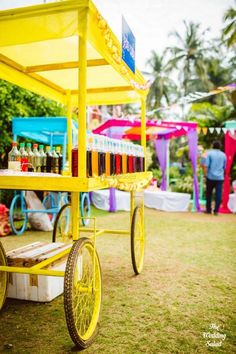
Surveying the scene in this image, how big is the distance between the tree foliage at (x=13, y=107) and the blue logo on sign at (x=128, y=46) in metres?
4.71

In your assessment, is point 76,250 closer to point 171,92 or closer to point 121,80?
point 121,80

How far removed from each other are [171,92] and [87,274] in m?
30.0

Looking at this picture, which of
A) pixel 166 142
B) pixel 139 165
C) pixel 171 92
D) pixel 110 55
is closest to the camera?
pixel 110 55

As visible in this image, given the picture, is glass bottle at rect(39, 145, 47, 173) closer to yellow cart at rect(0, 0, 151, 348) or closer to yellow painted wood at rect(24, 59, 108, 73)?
yellow cart at rect(0, 0, 151, 348)

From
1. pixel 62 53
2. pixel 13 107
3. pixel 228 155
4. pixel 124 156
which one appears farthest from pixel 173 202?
pixel 62 53

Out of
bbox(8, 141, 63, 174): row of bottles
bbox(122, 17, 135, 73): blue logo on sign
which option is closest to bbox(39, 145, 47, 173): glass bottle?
bbox(8, 141, 63, 174): row of bottles

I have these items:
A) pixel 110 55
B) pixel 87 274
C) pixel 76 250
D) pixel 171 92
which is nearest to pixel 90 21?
pixel 110 55

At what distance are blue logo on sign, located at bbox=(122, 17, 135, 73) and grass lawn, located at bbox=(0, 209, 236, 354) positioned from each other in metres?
2.24

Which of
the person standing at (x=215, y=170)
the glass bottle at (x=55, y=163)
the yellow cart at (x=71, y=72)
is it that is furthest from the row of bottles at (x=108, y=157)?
the person standing at (x=215, y=170)

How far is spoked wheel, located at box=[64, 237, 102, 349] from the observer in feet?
7.05

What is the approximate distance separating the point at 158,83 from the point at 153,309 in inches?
1135

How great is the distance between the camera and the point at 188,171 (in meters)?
14.6

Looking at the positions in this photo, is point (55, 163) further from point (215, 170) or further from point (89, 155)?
point (215, 170)

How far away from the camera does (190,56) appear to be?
28516 mm
